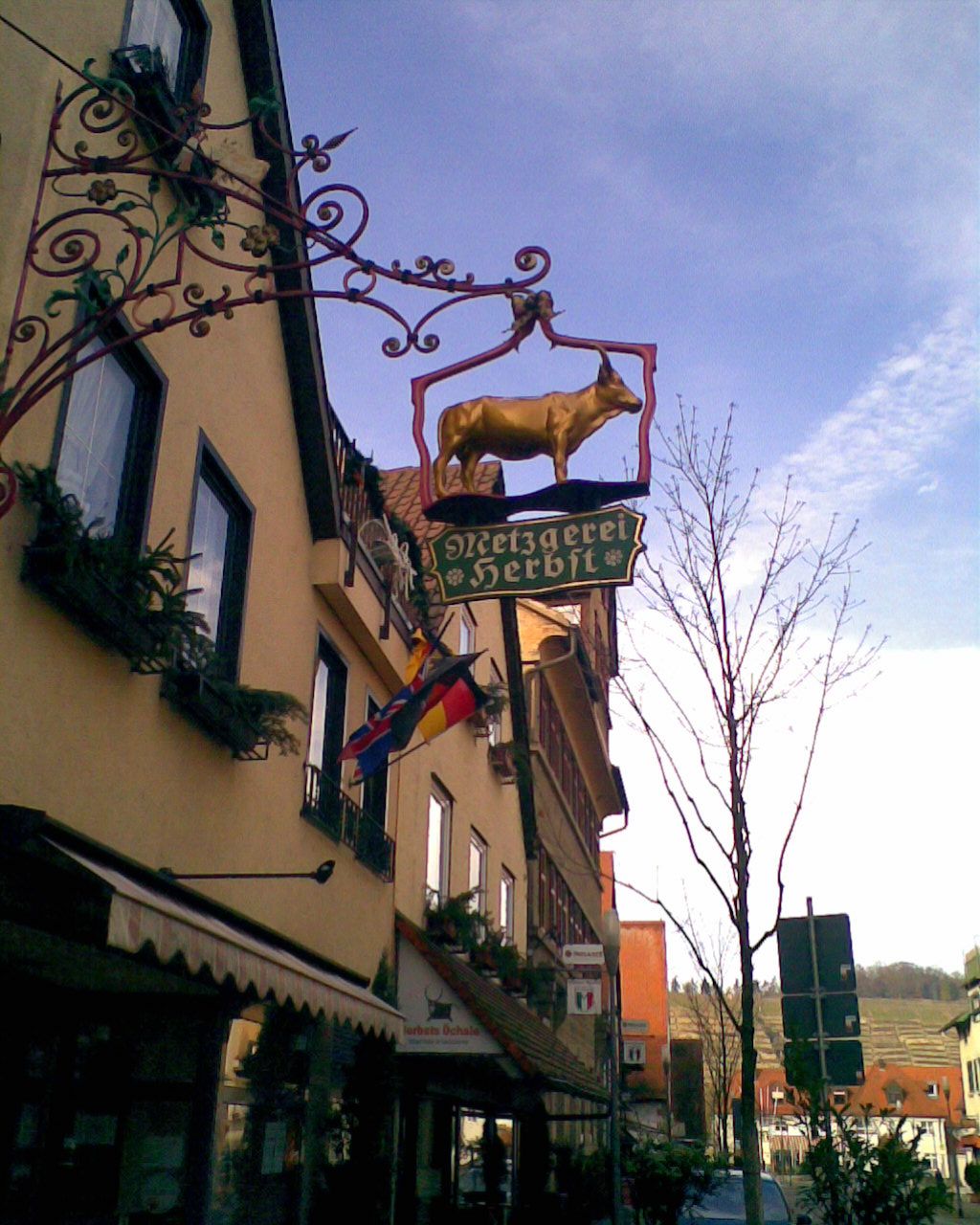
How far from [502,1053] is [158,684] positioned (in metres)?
6.02

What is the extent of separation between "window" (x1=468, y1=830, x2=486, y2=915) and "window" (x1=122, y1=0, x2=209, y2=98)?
35.2ft

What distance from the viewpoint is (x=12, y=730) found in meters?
5.60

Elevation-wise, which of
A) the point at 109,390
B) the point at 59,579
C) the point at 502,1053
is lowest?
the point at 502,1053

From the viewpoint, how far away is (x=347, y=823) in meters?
11.1

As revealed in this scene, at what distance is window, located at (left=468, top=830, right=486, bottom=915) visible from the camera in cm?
1683

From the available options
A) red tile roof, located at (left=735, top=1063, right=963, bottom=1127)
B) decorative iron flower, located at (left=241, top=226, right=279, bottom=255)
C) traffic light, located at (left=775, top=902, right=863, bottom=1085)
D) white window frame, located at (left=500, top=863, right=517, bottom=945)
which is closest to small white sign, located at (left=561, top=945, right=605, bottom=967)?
white window frame, located at (left=500, top=863, right=517, bottom=945)

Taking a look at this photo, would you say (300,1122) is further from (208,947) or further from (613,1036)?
(208,947)

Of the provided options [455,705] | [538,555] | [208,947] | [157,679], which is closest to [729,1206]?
[455,705]

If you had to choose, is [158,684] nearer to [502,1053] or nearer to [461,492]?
[461,492]

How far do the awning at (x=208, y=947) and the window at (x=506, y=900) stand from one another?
11071mm

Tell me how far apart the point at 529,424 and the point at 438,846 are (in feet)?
27.1

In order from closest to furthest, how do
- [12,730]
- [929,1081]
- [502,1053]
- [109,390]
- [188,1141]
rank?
[12,730] → [109,390] → [188,1141] → [502,1053] → [929,1081]

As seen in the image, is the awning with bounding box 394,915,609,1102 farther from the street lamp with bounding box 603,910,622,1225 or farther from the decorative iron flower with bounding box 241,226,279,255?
the decorative iron flower with bounding box 241,226,279,255

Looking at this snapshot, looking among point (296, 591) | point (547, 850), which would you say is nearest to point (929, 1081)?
point (547, 850)
